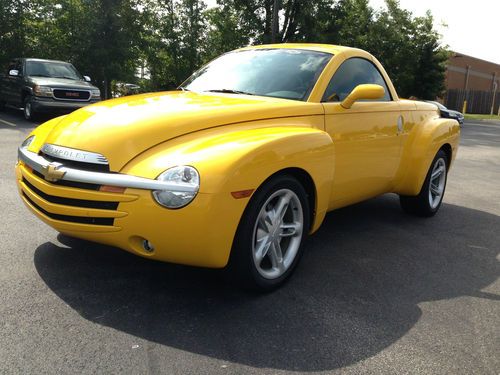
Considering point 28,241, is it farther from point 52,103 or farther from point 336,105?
point 52,103

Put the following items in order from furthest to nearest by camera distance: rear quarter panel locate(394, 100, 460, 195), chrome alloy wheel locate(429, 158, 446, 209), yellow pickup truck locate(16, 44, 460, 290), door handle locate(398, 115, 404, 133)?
chrome alloy wheel locate(429, 158, 446, 209)
rear quarter panel locate(394, 100, 460, 195)
door handle locate(398, 115, 404, 133)
yellow pickup truck locate(16, 44, 460, 290)

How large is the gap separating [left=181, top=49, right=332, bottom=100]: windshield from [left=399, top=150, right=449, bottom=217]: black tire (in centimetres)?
198

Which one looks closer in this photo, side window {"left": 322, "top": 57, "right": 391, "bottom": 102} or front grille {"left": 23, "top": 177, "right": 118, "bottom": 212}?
front grille {"left": 23, "top": 177, "right": 118, "bottom": 212}

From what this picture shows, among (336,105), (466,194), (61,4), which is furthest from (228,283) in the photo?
(61,4)

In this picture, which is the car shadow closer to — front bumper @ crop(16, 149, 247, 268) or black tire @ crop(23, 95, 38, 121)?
front bumper @ crop(16, 149, 247, 268)

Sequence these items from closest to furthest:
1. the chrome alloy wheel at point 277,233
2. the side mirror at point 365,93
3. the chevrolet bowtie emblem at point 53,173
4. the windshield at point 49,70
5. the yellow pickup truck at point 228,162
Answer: the yellow pickup truck at point 228,162
the chevrolet bowtie emblem at point 53,173
the chrome alloy wheel at point 277,233
the side mirror at point 365,93
the windshield at point 49,70

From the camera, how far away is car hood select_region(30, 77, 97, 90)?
12.8m

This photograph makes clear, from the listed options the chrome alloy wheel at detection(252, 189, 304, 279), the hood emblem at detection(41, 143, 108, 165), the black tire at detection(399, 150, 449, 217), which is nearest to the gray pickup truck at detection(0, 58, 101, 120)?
the black tire at detection(399, 150, 449, 217)

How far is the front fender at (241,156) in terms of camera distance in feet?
9.05

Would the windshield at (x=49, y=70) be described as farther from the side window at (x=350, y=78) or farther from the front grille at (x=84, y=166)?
the front grille at (x=84, y=166)

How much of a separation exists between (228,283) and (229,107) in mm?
1235

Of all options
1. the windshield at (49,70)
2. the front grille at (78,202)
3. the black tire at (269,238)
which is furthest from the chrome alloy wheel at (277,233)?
the windshield at (49,70)

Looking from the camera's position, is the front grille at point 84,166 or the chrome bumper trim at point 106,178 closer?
the chrome bumper trim at point 106,178

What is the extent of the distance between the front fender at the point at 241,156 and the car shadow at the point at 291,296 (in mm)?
655
